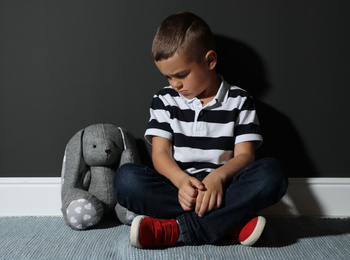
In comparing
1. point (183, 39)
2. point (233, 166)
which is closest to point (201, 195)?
point (233, 166)

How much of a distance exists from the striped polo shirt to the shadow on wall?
5.3 inches

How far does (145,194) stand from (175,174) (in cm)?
11

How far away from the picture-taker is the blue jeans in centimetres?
101

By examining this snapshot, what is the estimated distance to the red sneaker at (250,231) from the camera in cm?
99

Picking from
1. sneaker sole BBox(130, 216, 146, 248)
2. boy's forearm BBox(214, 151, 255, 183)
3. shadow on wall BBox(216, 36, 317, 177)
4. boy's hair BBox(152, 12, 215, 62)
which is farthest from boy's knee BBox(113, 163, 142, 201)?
shadow on wall BBox(216, 36, 317, 177)

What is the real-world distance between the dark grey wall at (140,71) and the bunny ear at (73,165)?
12 cm

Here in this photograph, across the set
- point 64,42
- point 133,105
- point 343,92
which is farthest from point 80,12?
point 343,92

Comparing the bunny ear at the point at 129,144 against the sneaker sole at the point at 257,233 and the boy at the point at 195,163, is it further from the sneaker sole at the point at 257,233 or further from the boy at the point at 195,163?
the sneaker sole at the point at 257,233

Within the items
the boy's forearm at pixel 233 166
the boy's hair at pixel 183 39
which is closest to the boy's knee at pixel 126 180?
the boy's forearm at pixel 233 166

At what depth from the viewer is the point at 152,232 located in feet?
3.31

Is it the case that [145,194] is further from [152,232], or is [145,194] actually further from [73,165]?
[73,165]

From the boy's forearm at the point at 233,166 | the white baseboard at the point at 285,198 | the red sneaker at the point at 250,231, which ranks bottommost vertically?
the white baseboard at the point at 285,198

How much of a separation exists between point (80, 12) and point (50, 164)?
55 centimetres

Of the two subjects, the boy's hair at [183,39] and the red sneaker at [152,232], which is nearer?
the red sneaker at [152,232]
